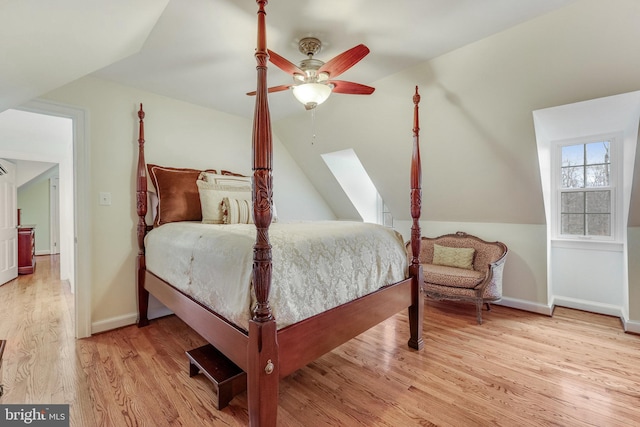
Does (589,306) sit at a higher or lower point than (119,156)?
lower

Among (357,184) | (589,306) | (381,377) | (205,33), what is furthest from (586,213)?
(205,33)

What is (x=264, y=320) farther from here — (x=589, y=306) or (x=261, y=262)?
(x=589, y=306)

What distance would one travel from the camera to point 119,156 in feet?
8.71

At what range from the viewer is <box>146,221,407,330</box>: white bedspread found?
1.35 m

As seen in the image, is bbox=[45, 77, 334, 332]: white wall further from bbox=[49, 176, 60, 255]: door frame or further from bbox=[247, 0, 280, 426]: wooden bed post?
bbox=[49, 176, 60, 255]: door frame

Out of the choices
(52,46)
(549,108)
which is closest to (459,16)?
(549,108)

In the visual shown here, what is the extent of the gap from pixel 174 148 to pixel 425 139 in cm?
267

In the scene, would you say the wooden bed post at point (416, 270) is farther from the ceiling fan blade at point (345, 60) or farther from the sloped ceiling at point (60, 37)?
the sloped ceiling at point (60, 37)

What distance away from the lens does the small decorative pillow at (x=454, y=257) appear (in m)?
3.21

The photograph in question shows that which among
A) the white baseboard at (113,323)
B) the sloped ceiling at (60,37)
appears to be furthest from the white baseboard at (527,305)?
the sloped ceiling at (60,37)

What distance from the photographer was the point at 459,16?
69.1 inches

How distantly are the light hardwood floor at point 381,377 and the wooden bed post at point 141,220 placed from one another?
0.66 feet

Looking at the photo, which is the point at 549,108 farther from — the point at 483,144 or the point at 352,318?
the point at 352,318

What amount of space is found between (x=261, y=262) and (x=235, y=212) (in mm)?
1391
